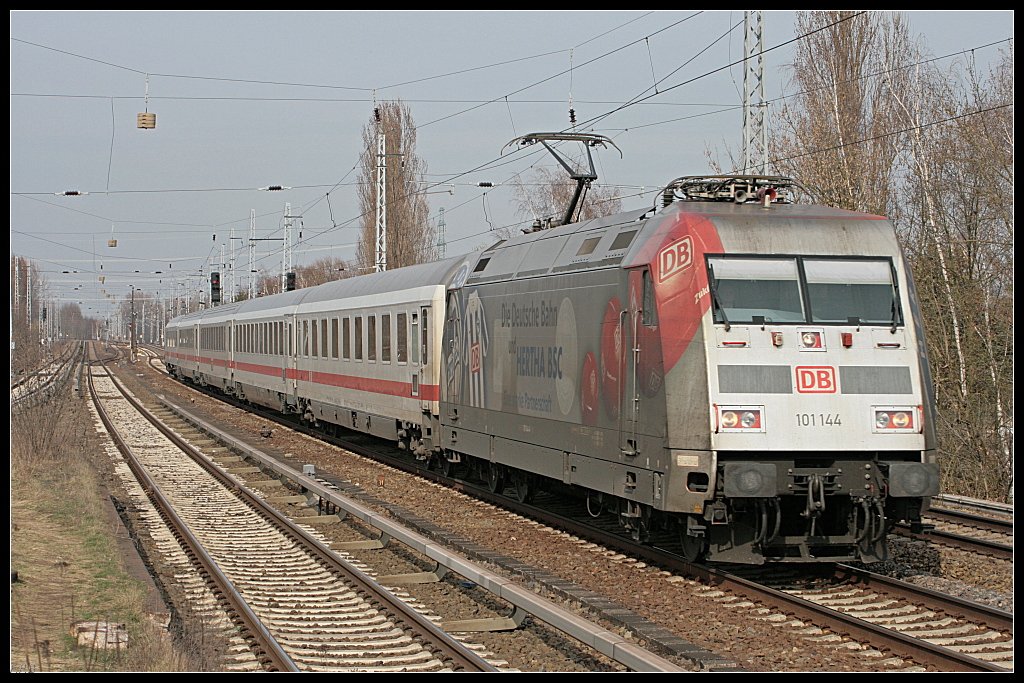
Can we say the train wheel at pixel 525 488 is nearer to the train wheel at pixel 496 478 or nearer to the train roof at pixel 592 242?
the train wheel at pixel 496 478

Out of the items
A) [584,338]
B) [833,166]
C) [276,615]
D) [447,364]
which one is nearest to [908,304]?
[584,338]

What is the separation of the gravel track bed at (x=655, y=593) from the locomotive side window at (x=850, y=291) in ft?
8.85

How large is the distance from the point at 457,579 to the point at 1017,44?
28.2 ft

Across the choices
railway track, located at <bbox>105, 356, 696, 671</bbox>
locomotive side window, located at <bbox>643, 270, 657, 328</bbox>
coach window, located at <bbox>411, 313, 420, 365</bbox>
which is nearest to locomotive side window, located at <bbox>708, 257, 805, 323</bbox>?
locomotive side window, located at <bbox>643, 270, 657, 328</bbox>

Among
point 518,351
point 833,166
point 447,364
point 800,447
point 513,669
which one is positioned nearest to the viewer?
point 513,669

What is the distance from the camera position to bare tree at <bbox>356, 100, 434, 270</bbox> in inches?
1871

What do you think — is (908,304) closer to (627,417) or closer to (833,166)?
(627,417)

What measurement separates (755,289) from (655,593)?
286 cm

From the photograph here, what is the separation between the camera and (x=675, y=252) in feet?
33.9

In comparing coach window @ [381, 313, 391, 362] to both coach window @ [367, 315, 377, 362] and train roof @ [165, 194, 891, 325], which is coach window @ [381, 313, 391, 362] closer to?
coach window @ [367, 315, 377, 362]

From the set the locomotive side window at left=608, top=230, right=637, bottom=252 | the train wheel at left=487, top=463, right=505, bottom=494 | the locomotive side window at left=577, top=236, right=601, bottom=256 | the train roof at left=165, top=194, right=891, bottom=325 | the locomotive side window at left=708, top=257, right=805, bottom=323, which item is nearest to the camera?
the locomotive side window at left=708, top=257, right=805, bottom=323

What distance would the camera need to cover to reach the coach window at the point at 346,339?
2440 centimetres

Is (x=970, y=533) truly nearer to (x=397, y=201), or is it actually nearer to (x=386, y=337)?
(x=386, y=337)

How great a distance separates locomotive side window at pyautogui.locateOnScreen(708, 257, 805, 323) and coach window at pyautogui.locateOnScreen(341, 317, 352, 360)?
15.0 m
